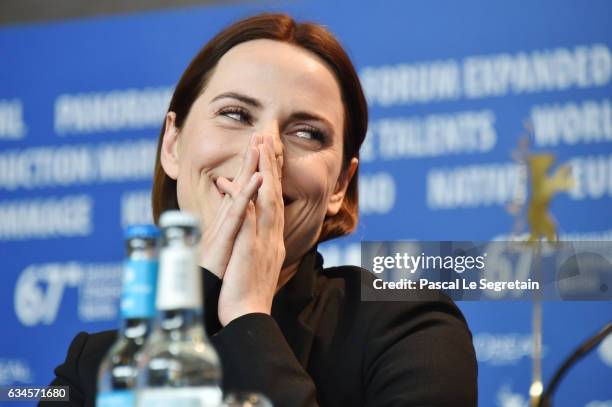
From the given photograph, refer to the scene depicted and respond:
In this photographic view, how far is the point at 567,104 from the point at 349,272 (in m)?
1.30

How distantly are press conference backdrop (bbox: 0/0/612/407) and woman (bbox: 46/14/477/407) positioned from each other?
1.02m

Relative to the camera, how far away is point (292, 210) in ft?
6.03

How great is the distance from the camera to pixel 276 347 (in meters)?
1.27

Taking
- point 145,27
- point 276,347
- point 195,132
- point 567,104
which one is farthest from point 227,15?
point 276,347

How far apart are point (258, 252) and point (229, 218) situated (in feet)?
0.24

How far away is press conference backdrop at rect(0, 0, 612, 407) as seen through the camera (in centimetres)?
295

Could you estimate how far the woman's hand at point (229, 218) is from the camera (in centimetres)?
155

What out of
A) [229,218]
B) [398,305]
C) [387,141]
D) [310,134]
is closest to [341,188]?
[310,134]

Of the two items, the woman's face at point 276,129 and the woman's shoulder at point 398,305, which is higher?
the woman's face at point 276,129

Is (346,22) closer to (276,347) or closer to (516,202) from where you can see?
(516,202)

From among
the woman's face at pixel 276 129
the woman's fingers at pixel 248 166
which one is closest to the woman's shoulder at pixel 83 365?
the woman's face at pixel 276 129

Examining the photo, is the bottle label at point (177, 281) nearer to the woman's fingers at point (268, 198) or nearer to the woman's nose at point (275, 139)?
the woman's fingers at point (268, 198)

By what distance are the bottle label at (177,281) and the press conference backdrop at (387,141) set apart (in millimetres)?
2181

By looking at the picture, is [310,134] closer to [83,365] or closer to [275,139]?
[275,139]
